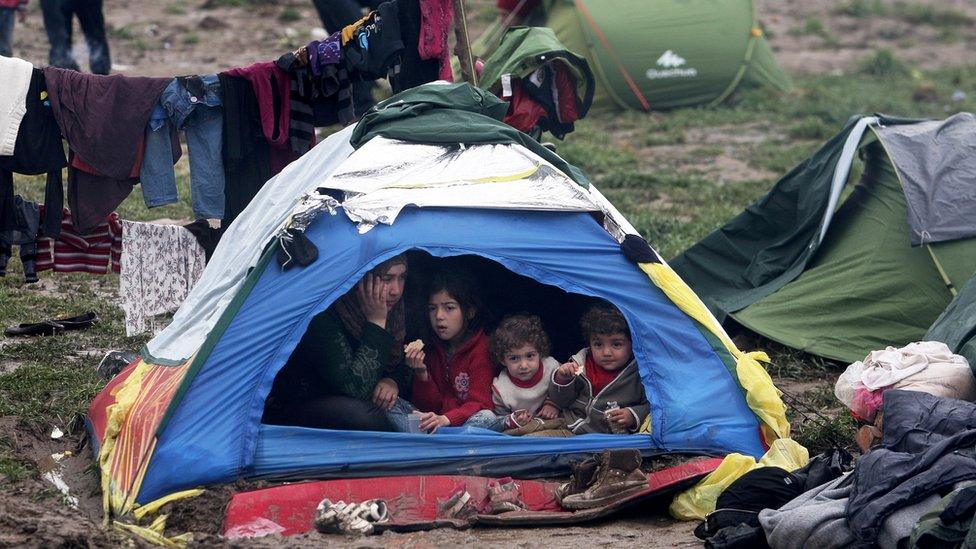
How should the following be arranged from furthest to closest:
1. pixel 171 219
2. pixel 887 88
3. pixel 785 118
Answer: pixel 887 88, pixel 785 118, pixel 171 219

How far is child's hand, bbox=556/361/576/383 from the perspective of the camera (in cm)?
525

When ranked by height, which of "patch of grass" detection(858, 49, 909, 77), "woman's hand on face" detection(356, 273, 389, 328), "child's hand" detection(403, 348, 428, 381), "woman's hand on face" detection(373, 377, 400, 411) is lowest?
"woman's hand on face" detection(373, 377, 400, 411)

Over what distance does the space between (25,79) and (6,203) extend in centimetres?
61

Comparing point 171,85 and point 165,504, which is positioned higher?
point 171,85

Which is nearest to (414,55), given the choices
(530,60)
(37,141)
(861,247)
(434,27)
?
(434,27)

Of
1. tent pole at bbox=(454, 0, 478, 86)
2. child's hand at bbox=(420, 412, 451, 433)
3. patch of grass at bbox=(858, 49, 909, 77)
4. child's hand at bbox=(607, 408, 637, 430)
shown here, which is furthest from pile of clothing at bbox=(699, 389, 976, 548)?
patch of grass at bbox=(858, 49, 909, 77)

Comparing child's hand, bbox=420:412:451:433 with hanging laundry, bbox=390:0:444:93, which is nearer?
child's hand, bbox=420:412:451:433

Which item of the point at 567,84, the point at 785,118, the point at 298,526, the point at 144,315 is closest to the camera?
the point at 298,526

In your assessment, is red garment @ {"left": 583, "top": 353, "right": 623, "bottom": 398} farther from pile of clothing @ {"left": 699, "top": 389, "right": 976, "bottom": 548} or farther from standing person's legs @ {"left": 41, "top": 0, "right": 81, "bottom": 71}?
standing person's legs @ {"left": 41, "top": 0, "right": 81, "bottom": 71}

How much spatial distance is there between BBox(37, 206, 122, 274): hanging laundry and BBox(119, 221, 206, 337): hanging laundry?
190 mm

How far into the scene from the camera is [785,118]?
11.8 metres

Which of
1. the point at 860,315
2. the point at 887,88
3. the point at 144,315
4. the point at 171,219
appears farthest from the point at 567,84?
the point at 887,88

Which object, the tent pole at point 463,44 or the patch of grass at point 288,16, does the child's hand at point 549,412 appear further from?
the patch of grass at point 288,16

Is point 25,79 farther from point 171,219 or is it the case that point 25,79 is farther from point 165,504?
point 171,219
